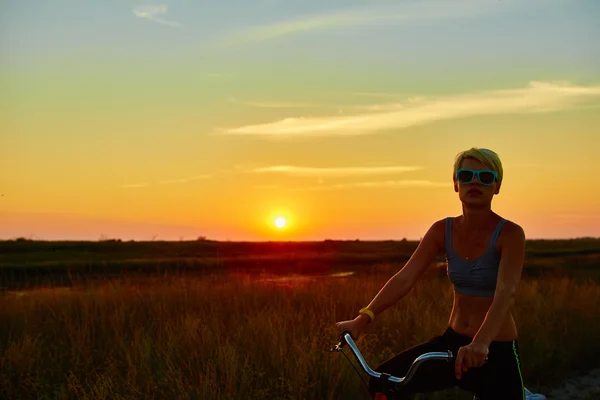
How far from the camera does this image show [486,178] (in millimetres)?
3367

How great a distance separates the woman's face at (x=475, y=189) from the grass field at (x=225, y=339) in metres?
3.86

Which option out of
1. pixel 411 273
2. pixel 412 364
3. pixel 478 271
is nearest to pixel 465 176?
pixel 478 271

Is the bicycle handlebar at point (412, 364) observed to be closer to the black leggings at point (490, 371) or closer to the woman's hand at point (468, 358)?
the woman's hand at point (468, 358)

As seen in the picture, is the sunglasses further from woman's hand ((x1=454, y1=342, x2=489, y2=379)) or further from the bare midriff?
woman's hand ((x1=454, y1=342, x2=489, y2=379))

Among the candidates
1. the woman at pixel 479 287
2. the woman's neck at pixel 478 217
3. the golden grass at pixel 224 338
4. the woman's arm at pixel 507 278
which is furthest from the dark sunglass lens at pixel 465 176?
the golden grass at pixel 224 338

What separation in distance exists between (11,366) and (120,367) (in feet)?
4.00

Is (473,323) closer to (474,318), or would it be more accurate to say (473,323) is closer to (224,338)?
(474,318)

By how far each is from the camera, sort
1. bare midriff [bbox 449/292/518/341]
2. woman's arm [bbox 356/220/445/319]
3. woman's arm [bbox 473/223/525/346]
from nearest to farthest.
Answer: woman's arm [bbox 473/223/525/346] < bare midriff [bbox 449/292/518/341] < woman's arm [bbox 356/220/445/319]

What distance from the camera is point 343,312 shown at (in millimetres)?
11750

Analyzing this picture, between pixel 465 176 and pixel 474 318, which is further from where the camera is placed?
pixel 474 318

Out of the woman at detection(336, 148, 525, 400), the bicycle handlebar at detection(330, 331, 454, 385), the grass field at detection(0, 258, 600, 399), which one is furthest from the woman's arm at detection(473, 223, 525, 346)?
the grass field at detection(0, 258, 600, 399)

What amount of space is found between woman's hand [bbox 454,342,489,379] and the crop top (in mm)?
566

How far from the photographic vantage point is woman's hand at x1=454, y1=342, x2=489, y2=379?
2.90 metres

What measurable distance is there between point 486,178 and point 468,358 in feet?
2.94
